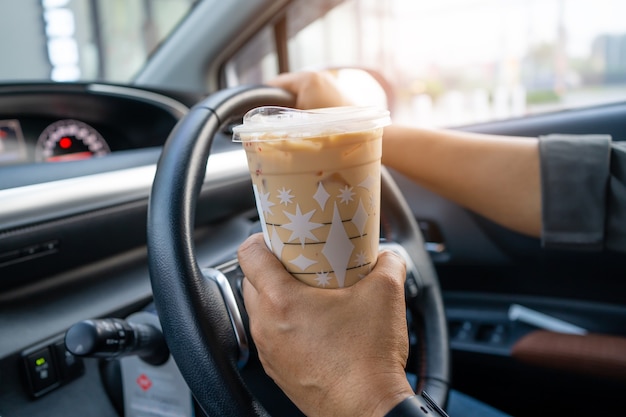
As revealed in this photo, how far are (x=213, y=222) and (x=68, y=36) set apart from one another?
81.0 inches

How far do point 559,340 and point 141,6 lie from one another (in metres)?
2.03

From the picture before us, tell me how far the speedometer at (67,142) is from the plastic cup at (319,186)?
1.37 m

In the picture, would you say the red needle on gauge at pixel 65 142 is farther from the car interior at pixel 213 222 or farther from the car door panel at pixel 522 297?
the car door panel at pixel 522 297

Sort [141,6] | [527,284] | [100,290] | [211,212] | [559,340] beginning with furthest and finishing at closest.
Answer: [141,6]
[527,284]
[559,340]
[211,212]
[100,290]

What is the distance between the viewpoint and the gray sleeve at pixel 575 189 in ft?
3.82

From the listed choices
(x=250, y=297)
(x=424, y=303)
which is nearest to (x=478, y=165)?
(x=424, y=303)

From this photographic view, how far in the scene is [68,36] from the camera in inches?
112

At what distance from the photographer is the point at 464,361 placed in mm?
1555

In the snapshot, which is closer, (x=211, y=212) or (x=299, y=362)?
(x=299, y=362)

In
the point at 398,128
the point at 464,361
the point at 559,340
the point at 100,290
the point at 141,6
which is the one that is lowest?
the point at 464,361

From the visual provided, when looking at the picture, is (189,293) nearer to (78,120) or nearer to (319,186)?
(319,186)

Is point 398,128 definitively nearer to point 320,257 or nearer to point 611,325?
point 320,257

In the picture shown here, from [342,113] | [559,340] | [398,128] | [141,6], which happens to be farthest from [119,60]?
[342,113]

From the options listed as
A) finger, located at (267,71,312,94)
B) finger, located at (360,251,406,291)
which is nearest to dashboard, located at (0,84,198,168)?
finger, located at (267,71,312,94)
